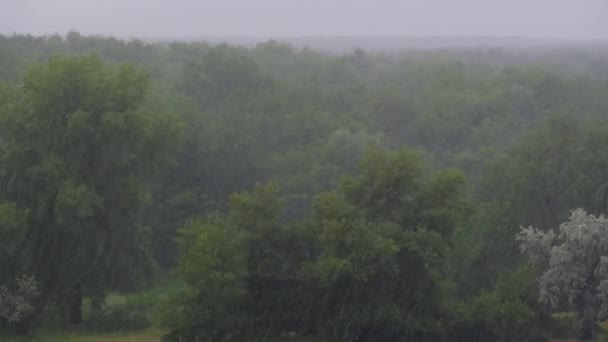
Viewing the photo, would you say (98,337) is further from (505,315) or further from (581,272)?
(581,272)

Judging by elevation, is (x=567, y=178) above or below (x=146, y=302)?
above

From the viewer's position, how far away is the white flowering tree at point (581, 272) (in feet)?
72.6

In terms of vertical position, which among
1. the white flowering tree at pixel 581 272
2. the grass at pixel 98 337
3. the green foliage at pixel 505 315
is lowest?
the grass at pixel 98 337

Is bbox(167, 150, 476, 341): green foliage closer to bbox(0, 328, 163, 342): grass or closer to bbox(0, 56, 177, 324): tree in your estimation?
bbox(0, 328, 163, 342): grass

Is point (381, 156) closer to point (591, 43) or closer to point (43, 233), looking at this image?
point (43, 233)

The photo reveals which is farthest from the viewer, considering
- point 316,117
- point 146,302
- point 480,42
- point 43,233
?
point 480,42

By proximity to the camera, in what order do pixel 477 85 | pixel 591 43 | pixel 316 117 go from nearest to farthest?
pixel 316 117
pixel 477 85
pixel 591 43

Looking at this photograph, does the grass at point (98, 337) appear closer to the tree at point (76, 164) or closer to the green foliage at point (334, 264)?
the tree at point (76, 164)

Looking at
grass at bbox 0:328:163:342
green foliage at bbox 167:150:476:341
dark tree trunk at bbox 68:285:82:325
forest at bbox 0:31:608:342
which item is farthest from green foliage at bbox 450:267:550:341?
dark tree trunk at bbox 68:285:82:325

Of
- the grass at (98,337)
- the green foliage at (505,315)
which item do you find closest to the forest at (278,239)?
the green foliage at (505,315)

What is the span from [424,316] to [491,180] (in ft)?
31.0

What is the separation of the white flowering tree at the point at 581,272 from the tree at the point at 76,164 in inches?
456

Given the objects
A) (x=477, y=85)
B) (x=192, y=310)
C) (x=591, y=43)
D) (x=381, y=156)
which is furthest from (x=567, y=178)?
(x=591, y=43)

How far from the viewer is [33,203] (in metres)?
26.2
